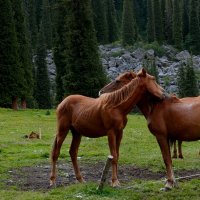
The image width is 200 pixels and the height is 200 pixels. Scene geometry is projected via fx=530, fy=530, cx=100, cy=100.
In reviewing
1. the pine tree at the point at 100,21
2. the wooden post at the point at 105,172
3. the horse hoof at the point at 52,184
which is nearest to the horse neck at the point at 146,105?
the wooden post at the point at 105,172

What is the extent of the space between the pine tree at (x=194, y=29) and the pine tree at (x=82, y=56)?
94.8 m

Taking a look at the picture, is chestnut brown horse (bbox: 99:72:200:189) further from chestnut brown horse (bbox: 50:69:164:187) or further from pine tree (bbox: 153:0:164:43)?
pine tree (bbox: 153:0:164:43)

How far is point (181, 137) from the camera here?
484 inches

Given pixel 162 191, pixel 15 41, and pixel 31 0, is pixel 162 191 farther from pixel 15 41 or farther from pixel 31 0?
pixel 31 0

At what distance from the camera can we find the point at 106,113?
42.5ft

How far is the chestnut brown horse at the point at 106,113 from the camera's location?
12625mm

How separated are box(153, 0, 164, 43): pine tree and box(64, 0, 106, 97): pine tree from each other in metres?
93.8

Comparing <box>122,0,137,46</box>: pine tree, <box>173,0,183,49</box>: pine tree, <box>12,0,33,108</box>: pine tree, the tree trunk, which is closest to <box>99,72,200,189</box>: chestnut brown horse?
the tree trunk

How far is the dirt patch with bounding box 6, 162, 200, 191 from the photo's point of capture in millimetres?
14098

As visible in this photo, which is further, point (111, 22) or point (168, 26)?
point (111, 22)

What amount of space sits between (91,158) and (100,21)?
118 meters

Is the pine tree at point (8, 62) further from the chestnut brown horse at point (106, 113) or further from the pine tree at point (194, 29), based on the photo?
the pine tree at point (194, 29)

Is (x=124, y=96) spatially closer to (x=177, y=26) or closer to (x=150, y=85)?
(x=150, y=85)

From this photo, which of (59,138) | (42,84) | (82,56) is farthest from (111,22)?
(59,138)
